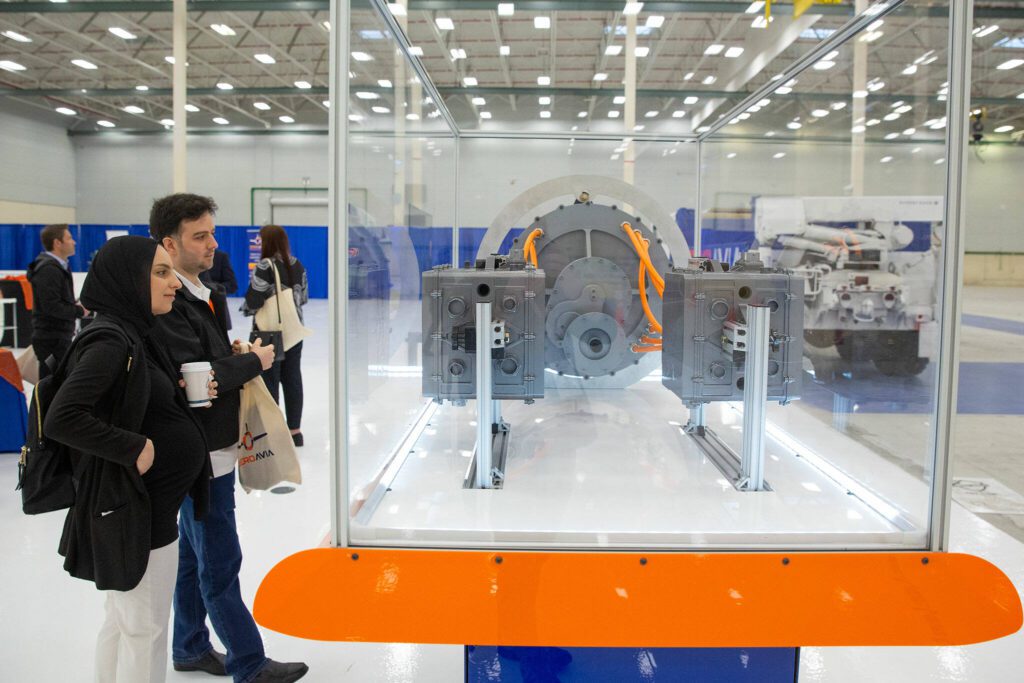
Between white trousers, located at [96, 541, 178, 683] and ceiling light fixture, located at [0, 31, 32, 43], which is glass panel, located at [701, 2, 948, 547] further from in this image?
ceiling light fixture, located at [0, 31, 32, 43]

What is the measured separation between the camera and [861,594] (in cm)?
159

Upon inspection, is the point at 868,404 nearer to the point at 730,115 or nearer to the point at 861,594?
the point at 730,115

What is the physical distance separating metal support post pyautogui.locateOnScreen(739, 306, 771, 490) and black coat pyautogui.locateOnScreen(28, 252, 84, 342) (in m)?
4.72

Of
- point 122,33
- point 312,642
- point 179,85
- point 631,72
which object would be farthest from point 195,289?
point 122,33

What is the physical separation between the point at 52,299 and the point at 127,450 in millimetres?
4038

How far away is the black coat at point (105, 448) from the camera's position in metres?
1.62

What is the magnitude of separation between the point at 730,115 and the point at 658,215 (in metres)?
0.75

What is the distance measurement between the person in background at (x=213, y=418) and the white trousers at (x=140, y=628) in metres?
0.21

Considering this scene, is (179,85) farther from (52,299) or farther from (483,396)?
(483,396)

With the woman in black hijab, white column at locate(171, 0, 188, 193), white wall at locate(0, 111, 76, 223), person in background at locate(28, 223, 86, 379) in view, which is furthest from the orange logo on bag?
white wall at locate(0, 111, 76, 223)

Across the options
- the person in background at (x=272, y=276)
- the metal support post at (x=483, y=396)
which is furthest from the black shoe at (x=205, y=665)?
the person in background at (x=272, y=276)

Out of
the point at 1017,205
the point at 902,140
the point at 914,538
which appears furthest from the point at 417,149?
the point at 1017,205

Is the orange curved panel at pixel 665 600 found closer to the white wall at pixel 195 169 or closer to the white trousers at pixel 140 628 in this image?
the white trousers at pixel 140 628

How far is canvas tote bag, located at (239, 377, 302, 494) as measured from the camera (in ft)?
7.42
